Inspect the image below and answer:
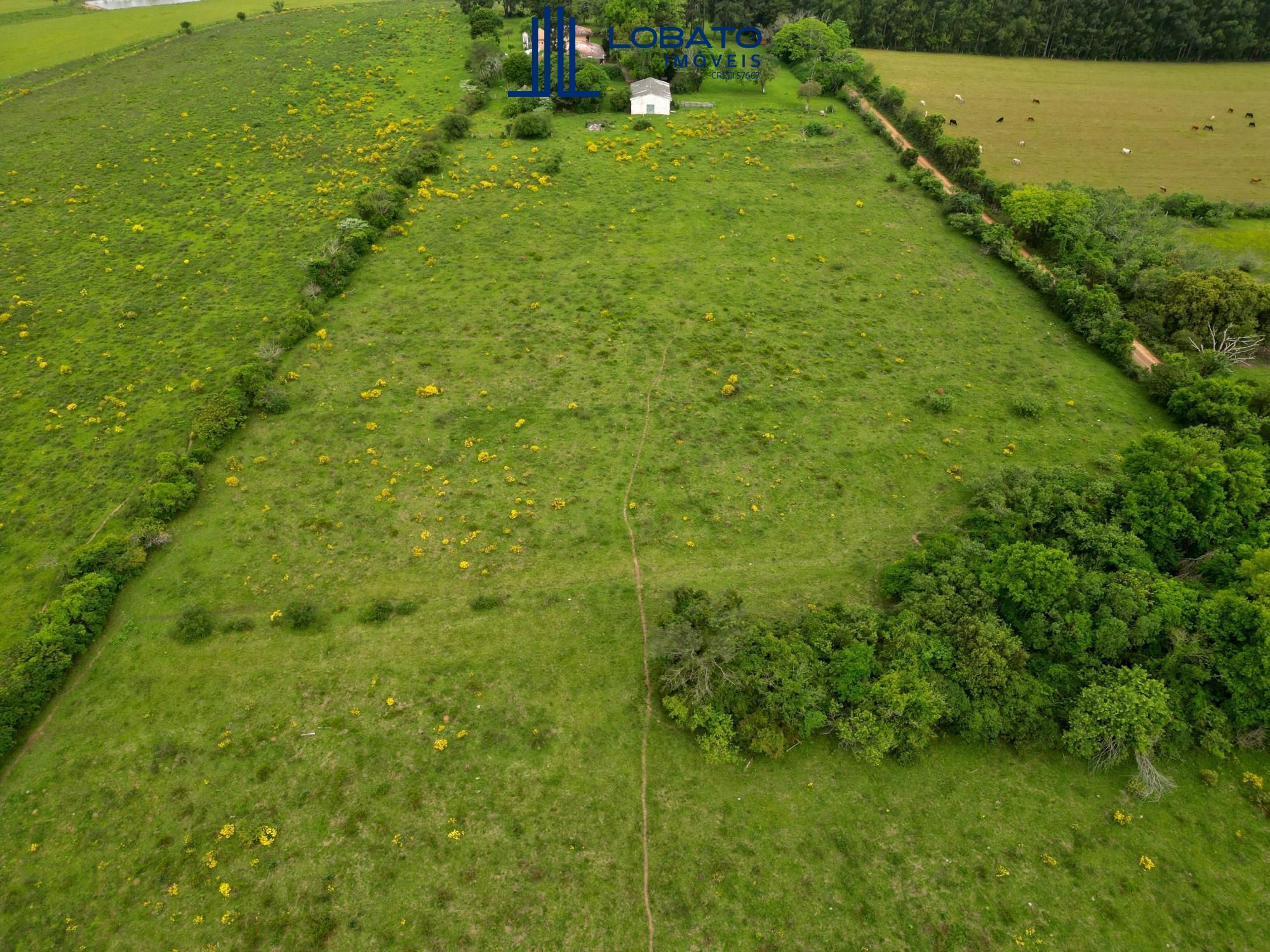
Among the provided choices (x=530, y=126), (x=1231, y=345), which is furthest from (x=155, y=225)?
(x=1231, y=345)

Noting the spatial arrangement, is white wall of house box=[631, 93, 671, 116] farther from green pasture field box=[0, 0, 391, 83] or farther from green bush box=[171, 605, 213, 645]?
green bush box=[171, 605, 213, 645]

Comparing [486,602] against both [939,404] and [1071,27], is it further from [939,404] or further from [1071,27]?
[1071,27]

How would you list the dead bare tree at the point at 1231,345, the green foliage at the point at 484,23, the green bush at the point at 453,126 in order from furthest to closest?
the green foliage at the point at 484,23, the green bush at the point at 453,126, the dead bare tree at the point at 1231,345

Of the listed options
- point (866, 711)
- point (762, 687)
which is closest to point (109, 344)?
point (762, 687)

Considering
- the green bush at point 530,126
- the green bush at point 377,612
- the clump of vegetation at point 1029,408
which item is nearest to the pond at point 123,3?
the green bush at point 530,126

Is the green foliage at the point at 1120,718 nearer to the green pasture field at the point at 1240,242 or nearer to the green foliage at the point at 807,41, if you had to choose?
the green pasture field at the point at 1240,242

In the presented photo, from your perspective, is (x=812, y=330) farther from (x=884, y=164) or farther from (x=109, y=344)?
(x=109, y=344)
